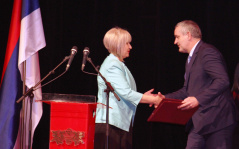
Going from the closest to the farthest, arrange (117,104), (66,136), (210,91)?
(66,136)
(210,91)
(117,104)

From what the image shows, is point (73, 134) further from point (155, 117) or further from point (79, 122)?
point (155, 117)

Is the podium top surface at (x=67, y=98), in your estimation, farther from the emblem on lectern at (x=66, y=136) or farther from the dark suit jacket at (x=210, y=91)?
the dark suit jacket at (x=210, y=91)

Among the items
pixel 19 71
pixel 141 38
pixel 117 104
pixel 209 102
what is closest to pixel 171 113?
pixel 209 102

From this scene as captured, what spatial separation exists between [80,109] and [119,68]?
0.69 meters

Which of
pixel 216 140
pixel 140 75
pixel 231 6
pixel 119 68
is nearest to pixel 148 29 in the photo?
pixel 140 75

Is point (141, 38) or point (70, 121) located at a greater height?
point (141, 38)

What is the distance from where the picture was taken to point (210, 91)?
2.84 meters

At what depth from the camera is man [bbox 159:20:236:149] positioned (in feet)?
9.34

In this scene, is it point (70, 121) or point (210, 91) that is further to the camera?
point (210, 91)

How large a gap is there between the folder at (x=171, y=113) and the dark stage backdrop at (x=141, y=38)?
1327mm

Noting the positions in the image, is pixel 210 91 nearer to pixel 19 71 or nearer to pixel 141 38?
pixel 141 38

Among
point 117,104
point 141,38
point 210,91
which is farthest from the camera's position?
point 141,38

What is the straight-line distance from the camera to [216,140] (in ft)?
9.49

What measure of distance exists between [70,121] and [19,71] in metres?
1.37
